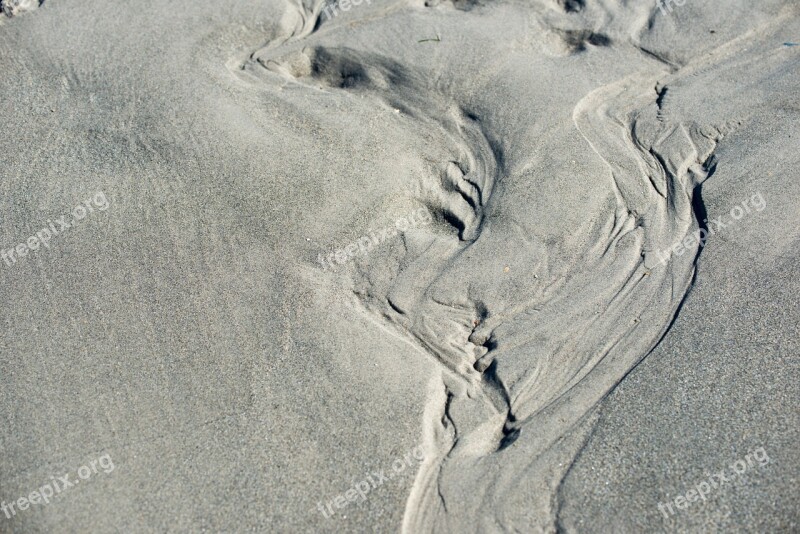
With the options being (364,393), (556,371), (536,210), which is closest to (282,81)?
(536,210)

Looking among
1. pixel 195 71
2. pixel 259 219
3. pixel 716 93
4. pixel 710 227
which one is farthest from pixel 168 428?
pixel 716 93

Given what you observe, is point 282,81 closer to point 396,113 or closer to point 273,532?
point 396,113

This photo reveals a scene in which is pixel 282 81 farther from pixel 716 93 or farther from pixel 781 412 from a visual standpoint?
pixel 781 412

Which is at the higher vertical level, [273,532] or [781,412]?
[273,532]

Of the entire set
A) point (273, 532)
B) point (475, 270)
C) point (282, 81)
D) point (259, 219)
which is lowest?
point (273, 532)

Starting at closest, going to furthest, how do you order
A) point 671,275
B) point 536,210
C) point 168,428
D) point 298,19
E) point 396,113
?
point 168,428, point 671,275, point 536,210, point 396,113, point 298,19

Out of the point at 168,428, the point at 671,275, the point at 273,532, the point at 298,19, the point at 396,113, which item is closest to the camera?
the point at 273,532

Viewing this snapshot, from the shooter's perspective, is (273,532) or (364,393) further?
(364,393)
